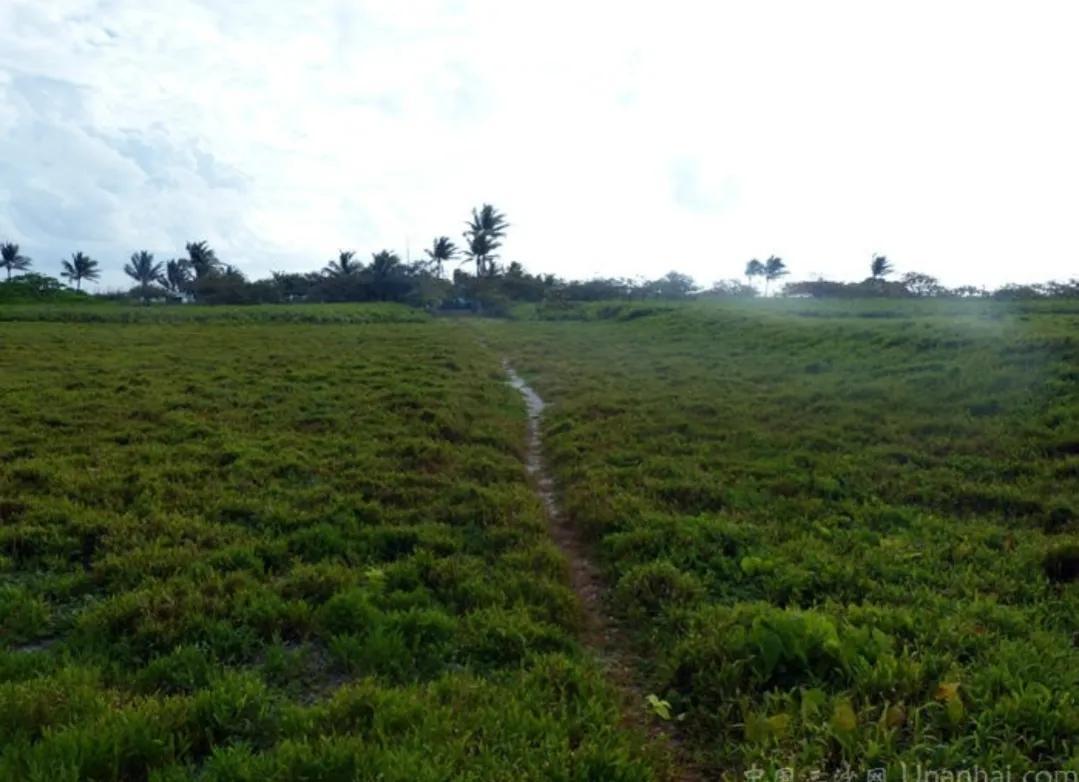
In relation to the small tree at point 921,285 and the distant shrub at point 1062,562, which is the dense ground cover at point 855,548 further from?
the small tree at point 921,285

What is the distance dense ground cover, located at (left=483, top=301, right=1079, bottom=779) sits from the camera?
439 cm

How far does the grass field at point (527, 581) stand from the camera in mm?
4281

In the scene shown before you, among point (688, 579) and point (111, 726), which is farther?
point (688, 579)

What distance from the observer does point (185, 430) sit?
12797 millimetres

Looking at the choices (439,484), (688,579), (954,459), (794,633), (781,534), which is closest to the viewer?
(794,633)

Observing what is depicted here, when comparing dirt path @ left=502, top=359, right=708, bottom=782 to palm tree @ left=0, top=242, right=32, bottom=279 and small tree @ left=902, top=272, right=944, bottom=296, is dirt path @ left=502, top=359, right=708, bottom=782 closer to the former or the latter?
small tree @ left=902, top=272, right=944, bottom=296

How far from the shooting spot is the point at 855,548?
738cm

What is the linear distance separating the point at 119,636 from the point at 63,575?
1697mm

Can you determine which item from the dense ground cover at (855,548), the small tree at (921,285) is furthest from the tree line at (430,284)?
the dense ground cover at (855,548)

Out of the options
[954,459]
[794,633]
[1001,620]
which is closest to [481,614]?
[794,633]

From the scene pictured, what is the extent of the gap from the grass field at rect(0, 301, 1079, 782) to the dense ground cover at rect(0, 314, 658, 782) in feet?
0.10

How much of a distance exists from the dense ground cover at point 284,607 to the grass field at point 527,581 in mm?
31

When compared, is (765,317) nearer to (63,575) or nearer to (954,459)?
(954,459)

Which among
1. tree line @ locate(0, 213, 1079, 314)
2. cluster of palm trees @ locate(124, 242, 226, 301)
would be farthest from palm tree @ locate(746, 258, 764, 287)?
cluster of palm trees @ locate(124, 242, 226, 301)
